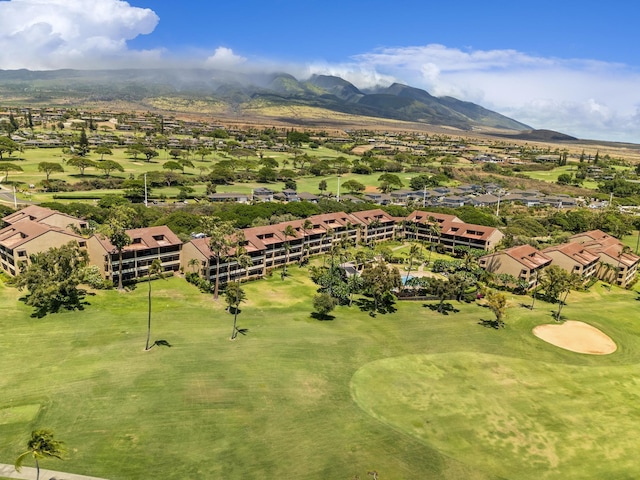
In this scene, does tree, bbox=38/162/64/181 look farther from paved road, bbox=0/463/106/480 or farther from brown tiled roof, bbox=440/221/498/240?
paved road, bbox=0/463/106/480

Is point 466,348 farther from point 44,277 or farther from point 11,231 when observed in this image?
point 11,231

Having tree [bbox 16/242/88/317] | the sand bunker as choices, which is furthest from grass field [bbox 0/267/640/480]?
tree [bbox 16/242/88/317]

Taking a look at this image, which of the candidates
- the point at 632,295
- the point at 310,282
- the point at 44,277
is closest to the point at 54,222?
the point at 44,277

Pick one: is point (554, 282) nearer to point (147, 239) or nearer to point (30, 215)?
point (147, 239)

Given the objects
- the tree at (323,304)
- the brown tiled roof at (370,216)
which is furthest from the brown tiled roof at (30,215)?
the brown tiled roof at (370,216)

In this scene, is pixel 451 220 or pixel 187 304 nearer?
pixel 187 304

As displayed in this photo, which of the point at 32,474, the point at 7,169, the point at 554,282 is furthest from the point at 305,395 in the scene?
the point at 7,169
